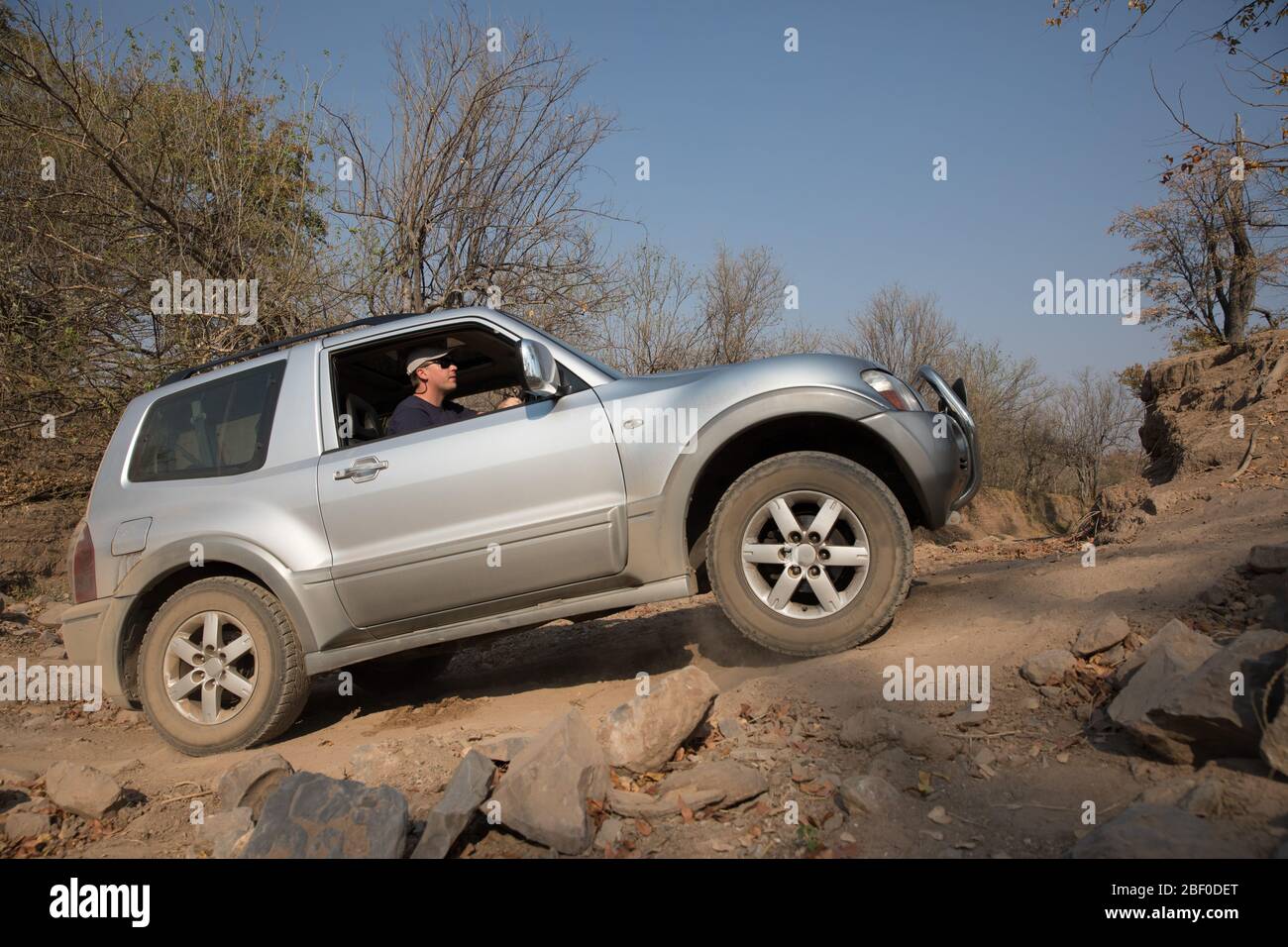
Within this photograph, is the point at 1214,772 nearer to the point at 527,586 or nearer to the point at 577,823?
the point at 577,823

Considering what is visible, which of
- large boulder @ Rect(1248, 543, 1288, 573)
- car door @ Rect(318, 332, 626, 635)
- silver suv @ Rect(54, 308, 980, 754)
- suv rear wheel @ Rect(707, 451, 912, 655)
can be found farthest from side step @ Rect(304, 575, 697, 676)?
large boulder @ Rect(1248, 543, 1288, 573)

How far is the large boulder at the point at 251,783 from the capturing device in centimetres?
353

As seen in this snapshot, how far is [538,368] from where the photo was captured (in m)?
4.09

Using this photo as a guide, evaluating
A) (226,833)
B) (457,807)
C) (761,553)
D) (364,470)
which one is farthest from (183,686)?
(761,553)

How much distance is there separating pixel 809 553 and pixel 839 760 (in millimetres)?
1149

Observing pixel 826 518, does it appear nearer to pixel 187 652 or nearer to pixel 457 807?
pixel 457 807

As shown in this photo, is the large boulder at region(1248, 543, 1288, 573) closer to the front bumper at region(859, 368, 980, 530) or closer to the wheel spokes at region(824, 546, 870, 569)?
the front bumper at region(859, 368, 980, 530)

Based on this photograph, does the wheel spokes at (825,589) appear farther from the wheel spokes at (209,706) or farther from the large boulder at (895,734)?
the wheel spokes at (209,706)

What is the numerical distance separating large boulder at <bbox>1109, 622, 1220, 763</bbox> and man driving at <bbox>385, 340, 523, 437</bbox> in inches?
122

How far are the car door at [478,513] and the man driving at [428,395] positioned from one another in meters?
0.23
